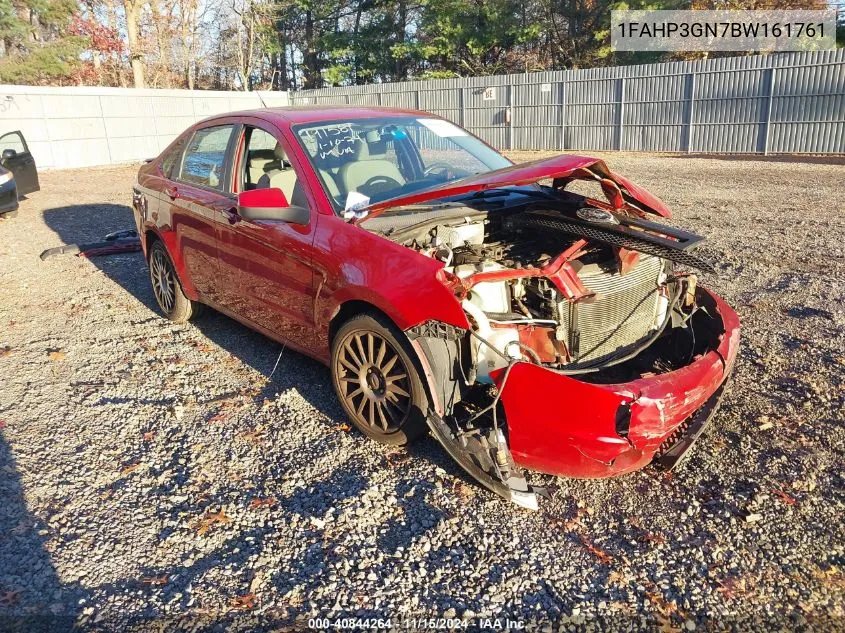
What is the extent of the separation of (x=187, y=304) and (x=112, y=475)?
241cm

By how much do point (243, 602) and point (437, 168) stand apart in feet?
10.1

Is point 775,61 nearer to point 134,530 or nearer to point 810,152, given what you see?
point 810,152

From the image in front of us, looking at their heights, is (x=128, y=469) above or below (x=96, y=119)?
below

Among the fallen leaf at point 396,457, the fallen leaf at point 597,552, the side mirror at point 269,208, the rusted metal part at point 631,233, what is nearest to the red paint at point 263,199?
the side mirror at point 269,208

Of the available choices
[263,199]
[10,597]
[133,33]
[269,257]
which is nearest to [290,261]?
[269,257]

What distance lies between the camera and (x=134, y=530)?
10.2 ft

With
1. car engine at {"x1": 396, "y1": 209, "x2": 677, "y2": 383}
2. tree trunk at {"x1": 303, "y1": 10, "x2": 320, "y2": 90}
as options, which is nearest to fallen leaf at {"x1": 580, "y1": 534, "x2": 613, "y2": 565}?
car engine at {"x1": 396, "y1": 209, "x2": 677, "y2": 383}

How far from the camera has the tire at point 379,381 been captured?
11.1ft

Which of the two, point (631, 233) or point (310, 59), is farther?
point (310, 59)

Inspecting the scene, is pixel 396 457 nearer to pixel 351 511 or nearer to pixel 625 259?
pixel 351 511

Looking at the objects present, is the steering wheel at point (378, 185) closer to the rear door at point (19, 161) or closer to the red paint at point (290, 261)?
the red paint at point (290, 261)

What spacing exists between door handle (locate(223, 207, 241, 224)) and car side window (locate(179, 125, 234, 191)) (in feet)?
1.05

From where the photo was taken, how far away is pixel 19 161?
13398mm

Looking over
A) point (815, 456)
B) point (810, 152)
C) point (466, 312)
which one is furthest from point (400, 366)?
point (810, 152)
